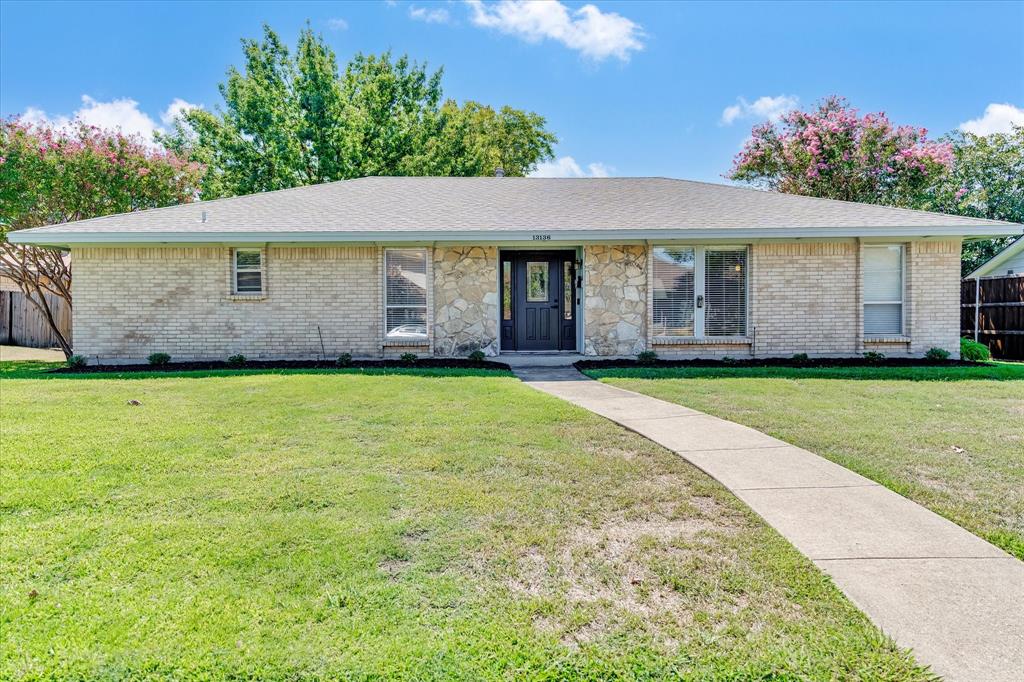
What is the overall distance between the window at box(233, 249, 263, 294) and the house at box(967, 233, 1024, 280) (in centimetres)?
1900

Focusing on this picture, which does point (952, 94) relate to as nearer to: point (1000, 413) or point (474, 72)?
point (474, 72)

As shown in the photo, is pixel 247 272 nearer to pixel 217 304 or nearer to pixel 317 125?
pixel 217 304

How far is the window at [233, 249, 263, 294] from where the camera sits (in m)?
11.7

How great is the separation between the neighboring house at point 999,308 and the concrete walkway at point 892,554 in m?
14.6

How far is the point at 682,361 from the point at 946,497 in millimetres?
7872

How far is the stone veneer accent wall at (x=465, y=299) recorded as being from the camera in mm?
11852

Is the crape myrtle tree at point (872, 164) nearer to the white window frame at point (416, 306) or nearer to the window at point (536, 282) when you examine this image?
the window at point (536, 282)

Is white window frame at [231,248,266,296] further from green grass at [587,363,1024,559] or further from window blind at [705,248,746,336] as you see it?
window blind at [705,248,746,336]

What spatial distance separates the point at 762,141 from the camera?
79.2 ft

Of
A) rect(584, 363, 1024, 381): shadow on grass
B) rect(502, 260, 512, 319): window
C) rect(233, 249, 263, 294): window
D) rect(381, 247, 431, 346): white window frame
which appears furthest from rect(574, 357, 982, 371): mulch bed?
rect(233, 249, 263, 294): window

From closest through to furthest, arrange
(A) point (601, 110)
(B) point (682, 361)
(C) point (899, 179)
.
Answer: (B) point (682, 361) < (C) point (899, 179) < (A) point (601, 110)

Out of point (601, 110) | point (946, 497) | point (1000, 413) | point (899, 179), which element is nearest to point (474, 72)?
point (601, 110)

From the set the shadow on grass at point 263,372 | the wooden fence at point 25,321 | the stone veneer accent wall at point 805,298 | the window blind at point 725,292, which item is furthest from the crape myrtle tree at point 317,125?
the stone veneer accent wall at point 805,298

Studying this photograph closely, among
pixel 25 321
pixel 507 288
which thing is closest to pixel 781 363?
pixel 507 288
